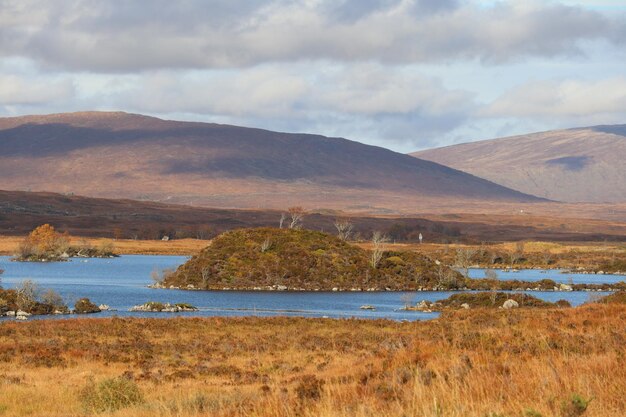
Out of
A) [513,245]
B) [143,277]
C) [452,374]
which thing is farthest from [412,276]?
[513,245]

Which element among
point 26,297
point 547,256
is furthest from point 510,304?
point 547,256

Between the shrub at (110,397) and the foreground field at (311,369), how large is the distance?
3 centimetres

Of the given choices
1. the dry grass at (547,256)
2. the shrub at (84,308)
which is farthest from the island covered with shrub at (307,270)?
the dry grass at (547,256)

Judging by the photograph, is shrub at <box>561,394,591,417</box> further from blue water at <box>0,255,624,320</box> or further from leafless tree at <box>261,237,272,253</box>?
leafless tree at <box>261,237,272,253</box>

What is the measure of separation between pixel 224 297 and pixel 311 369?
51645 millimetres

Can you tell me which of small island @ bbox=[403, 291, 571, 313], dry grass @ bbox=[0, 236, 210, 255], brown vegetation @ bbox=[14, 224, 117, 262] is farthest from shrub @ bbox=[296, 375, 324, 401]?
dry grass @ bbox=[0, 236, 210, 255]

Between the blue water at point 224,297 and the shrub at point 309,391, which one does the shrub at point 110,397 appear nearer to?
the shrub at point 309,391

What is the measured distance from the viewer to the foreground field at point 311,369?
1354 centimetres

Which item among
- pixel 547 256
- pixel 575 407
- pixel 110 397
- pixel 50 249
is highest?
pixel 575 407

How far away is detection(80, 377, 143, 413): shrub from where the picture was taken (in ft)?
61.5

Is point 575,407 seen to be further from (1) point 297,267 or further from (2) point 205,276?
(1) point 297,267

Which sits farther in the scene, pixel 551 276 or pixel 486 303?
pixel 551 276

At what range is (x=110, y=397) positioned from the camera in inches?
747

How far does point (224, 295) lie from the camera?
80.3 meters
